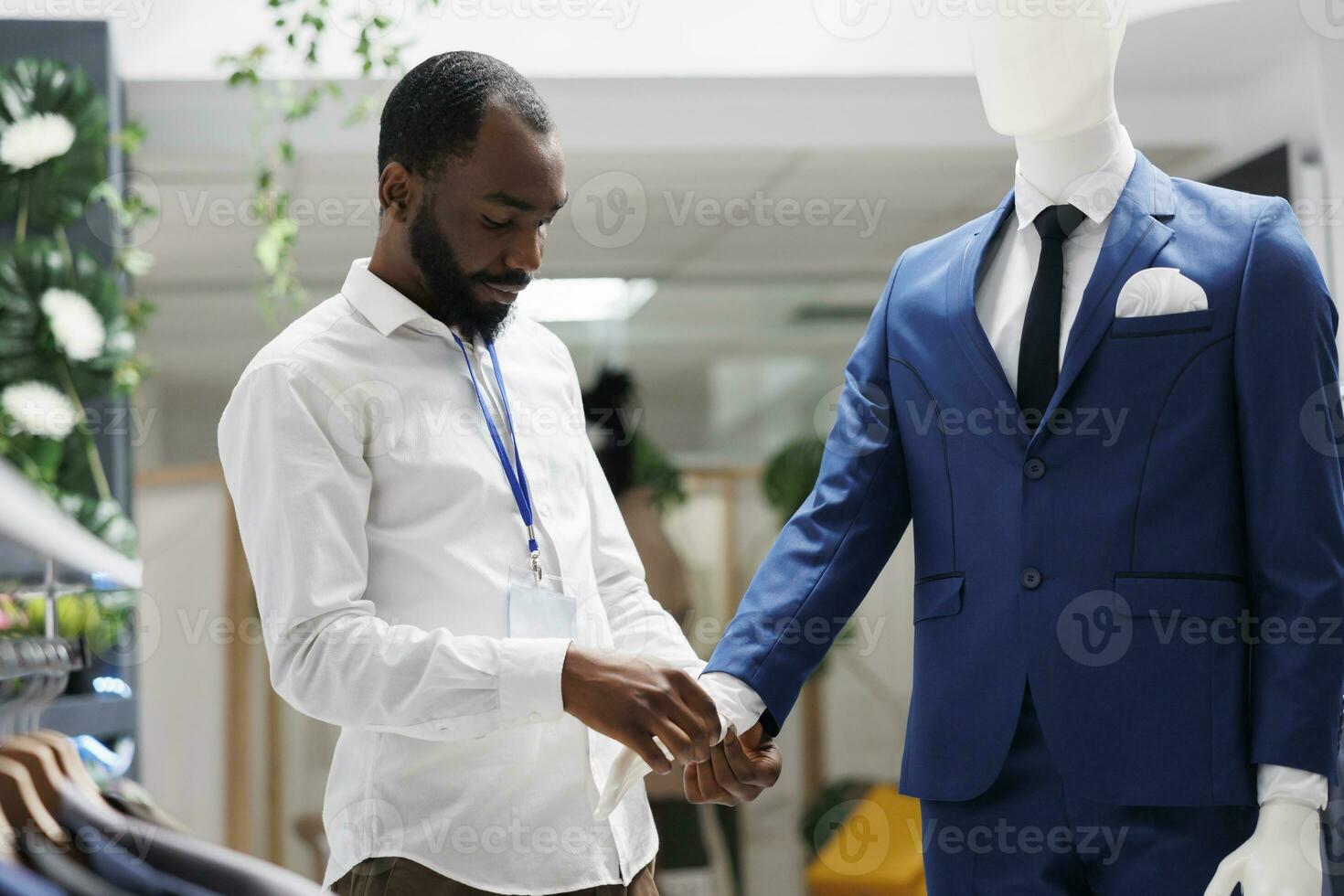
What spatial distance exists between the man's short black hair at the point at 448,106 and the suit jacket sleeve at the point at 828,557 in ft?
1.76

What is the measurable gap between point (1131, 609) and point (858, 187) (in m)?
3.40

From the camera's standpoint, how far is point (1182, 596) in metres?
1.41

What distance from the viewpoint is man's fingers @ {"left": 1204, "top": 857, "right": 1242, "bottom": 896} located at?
53.0 inches

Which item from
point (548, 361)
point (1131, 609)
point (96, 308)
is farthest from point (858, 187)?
point (1131, 609)

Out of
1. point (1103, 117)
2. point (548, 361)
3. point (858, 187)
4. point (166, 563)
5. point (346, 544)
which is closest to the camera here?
point (346, 544)


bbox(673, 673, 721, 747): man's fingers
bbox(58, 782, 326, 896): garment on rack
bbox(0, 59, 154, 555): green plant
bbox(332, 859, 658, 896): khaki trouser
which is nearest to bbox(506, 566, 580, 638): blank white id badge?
bbox(673, 673, 721, 747): man's fingers

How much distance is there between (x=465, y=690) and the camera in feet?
4.68

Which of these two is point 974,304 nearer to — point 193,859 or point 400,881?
point 400,881

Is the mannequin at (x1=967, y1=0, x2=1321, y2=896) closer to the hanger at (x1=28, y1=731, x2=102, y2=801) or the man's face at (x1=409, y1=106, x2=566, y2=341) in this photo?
the man's face at (x1=409, y1=106, x2=566, y2=341)

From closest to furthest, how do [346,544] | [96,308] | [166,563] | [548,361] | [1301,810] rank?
1. [1301,810]
2. [346,544]
3. [548,361]
4. [96,308]
5. [166,563]

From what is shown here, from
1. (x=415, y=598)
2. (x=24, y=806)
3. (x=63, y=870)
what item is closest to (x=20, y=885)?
(x=63, y=870)

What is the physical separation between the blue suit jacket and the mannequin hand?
5cm

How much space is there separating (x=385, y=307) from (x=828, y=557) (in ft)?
2.05

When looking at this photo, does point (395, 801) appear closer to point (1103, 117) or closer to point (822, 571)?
point (822, 571)
